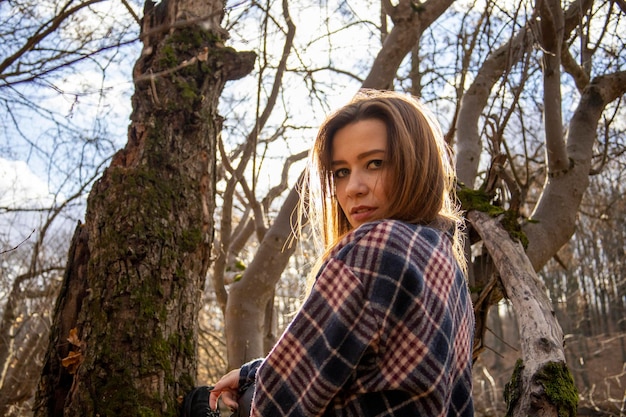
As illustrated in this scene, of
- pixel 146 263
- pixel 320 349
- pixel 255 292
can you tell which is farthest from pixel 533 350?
pixel 255 292

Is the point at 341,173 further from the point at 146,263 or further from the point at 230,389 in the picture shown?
the point at 146,263

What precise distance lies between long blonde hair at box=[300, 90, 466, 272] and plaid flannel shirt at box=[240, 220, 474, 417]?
18cm

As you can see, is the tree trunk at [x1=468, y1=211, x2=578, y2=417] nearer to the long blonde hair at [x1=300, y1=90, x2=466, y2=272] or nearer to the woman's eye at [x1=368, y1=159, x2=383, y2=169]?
the long blonde hair at [x1=300, y1=90, x2=466, y2=272]

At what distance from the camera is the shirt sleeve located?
123 cm

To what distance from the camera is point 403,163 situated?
4.91 ft

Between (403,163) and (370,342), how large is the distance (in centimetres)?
51

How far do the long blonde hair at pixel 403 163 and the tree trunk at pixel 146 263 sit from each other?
73cm

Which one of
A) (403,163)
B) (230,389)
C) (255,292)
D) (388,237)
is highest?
(255,292)

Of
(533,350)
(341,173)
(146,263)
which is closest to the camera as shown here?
(341,173)

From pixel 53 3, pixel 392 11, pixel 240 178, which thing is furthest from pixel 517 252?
pixel 53 3

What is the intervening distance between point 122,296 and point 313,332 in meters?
1.09

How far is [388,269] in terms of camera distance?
1.26 metres

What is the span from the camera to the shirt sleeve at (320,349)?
48.3 inches

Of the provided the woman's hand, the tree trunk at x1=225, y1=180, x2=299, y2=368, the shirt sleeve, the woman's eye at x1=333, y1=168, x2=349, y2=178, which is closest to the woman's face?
the woman's eye at x1=333, y1=168, x2=349, y2=178
